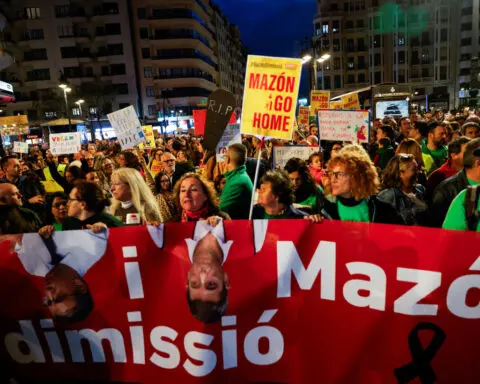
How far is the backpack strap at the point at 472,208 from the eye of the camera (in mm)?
3105

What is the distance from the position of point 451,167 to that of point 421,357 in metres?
3.15

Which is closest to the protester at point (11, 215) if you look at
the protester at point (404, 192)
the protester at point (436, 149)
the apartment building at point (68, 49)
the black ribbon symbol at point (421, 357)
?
the protester at point (404, 192)

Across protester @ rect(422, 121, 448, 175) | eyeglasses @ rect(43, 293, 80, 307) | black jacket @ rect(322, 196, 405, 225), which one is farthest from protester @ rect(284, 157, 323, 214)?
eyeglasses @ rect(43, 293, 80, 307)

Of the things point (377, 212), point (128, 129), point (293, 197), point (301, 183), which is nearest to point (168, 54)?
point (128, 129)

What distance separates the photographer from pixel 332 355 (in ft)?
9.66

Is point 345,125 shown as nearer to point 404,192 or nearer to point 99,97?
point 404,192

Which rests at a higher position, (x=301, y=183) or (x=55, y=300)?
(x=301, y=183)

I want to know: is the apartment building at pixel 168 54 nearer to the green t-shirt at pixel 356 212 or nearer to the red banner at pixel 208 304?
the green t-shirt at pixel 356 212

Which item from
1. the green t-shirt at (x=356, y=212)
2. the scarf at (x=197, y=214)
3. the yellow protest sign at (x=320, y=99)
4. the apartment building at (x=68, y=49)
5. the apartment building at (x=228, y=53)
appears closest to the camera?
the green t-shirt at (x=356, y=212)

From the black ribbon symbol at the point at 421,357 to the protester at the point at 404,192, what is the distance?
4.09 ft

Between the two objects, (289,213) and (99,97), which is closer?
(289,213)

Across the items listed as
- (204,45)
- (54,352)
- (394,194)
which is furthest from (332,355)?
(204,45)

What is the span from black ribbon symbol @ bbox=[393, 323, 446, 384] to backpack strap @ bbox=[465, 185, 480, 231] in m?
0.90

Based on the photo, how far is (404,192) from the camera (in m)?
3.99
